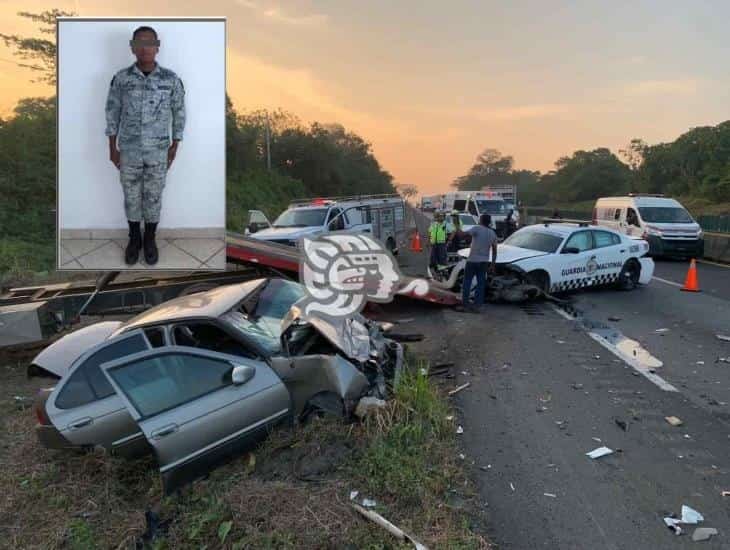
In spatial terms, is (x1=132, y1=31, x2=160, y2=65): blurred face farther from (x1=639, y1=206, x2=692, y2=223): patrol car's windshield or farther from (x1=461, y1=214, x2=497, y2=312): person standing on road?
(x1=639, y1=206, x2=692, y2=223): patrol car's windshield

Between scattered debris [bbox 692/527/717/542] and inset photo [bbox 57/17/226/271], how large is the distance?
4232mm

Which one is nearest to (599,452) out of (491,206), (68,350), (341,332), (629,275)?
(341,332)

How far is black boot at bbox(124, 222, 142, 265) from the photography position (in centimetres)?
496

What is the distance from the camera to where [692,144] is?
5419 cm

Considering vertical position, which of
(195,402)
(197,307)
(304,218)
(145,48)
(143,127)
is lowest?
(195,402)

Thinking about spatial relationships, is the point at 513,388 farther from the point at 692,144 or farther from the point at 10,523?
the point at 692,144

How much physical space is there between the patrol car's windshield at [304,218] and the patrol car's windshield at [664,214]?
441 inches

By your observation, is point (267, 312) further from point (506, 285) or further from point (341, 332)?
point (506, 285)

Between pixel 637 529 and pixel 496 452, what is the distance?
1232 mm

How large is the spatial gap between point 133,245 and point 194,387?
173 centimetres

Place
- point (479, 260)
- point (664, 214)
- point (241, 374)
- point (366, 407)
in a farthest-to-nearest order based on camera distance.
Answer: point (664, 214) < point (479, 260) < point (366, 407) < point (241, 374)

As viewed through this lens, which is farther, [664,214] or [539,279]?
[664,214]

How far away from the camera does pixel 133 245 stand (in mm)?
5000

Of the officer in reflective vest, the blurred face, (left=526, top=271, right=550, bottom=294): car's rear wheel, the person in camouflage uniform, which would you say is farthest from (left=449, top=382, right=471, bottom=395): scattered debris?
the officer in reflective vest
